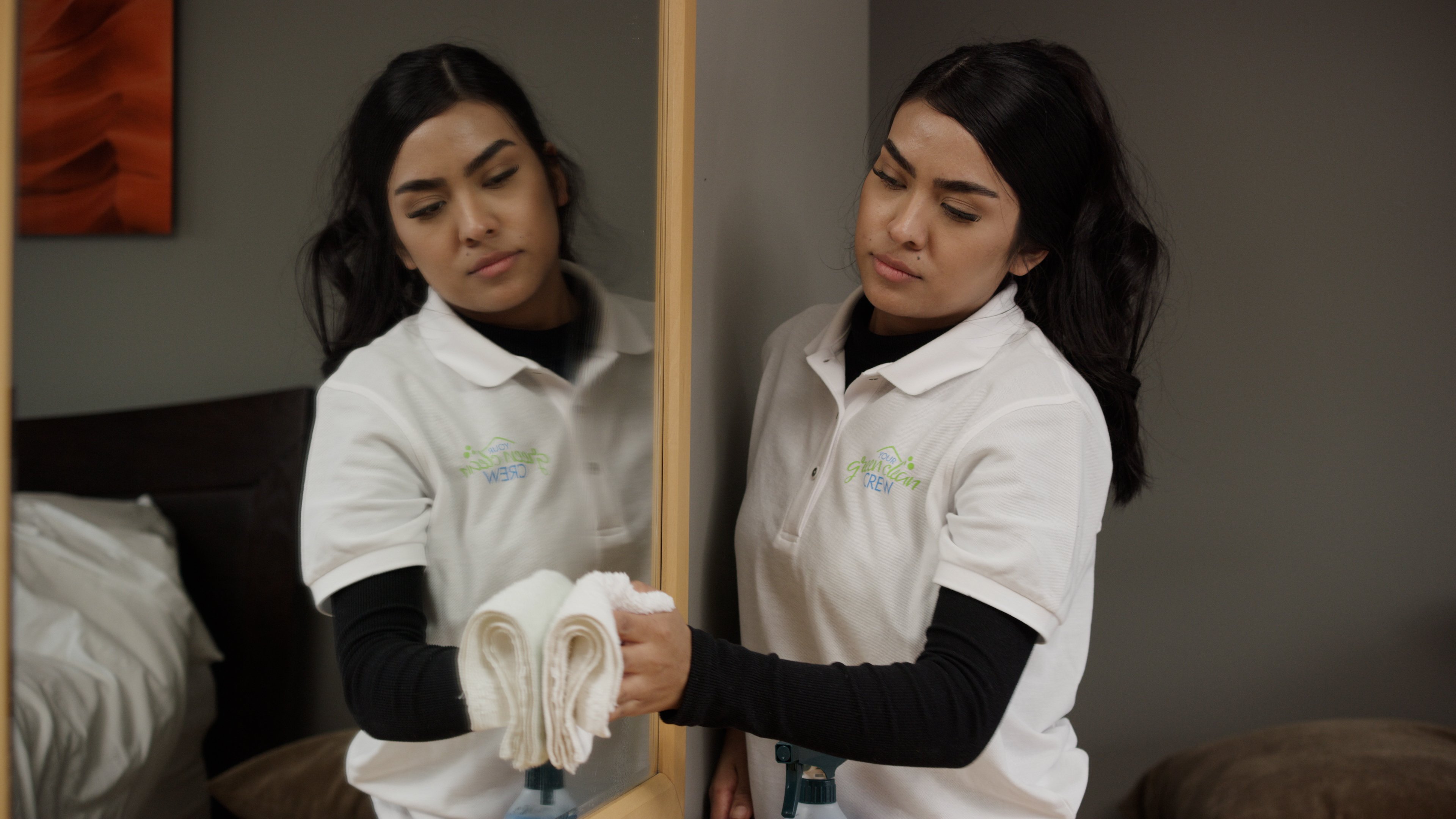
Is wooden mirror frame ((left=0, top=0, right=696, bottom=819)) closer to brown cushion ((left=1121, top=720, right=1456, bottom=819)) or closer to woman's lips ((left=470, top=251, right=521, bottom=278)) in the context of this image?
woman's lips ((left=470, top=251, right=521, bottom=278))

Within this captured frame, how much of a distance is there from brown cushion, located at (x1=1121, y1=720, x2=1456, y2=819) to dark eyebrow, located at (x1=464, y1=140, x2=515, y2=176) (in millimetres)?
1708

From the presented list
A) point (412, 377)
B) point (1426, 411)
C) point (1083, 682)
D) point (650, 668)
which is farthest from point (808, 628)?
point (1426, 411)

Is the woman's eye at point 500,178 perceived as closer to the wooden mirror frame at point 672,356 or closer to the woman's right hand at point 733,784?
the wooden mirror frame at point 672,356

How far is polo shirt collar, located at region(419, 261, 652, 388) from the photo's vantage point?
568 millimetres

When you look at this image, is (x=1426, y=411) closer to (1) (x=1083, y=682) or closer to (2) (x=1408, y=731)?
(2) (x=1408, y=731)

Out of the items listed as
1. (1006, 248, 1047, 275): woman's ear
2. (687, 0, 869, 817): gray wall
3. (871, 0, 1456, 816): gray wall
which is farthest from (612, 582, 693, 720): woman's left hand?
(871, 0, 1456, 816): gray wall

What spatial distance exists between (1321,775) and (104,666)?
6.20 feet

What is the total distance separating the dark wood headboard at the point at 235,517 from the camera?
42 cm

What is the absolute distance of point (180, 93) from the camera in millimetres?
422

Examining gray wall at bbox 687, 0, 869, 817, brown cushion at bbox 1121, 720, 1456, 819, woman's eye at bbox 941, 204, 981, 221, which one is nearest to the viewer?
woman's eye at bbox 941, 204, 981, 221

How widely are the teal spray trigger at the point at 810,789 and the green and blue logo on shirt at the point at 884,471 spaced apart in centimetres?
23

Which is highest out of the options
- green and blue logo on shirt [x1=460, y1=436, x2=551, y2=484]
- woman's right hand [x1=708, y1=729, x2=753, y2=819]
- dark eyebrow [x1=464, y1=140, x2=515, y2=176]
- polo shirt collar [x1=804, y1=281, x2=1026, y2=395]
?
dark eyebrow [x1=464, y1=140, x2=515, y2=176]

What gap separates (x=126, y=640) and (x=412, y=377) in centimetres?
19

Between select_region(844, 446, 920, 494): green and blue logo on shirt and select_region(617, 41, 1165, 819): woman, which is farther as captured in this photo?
select_region(844, 446, 920, 494): green and blue logo on shirt
